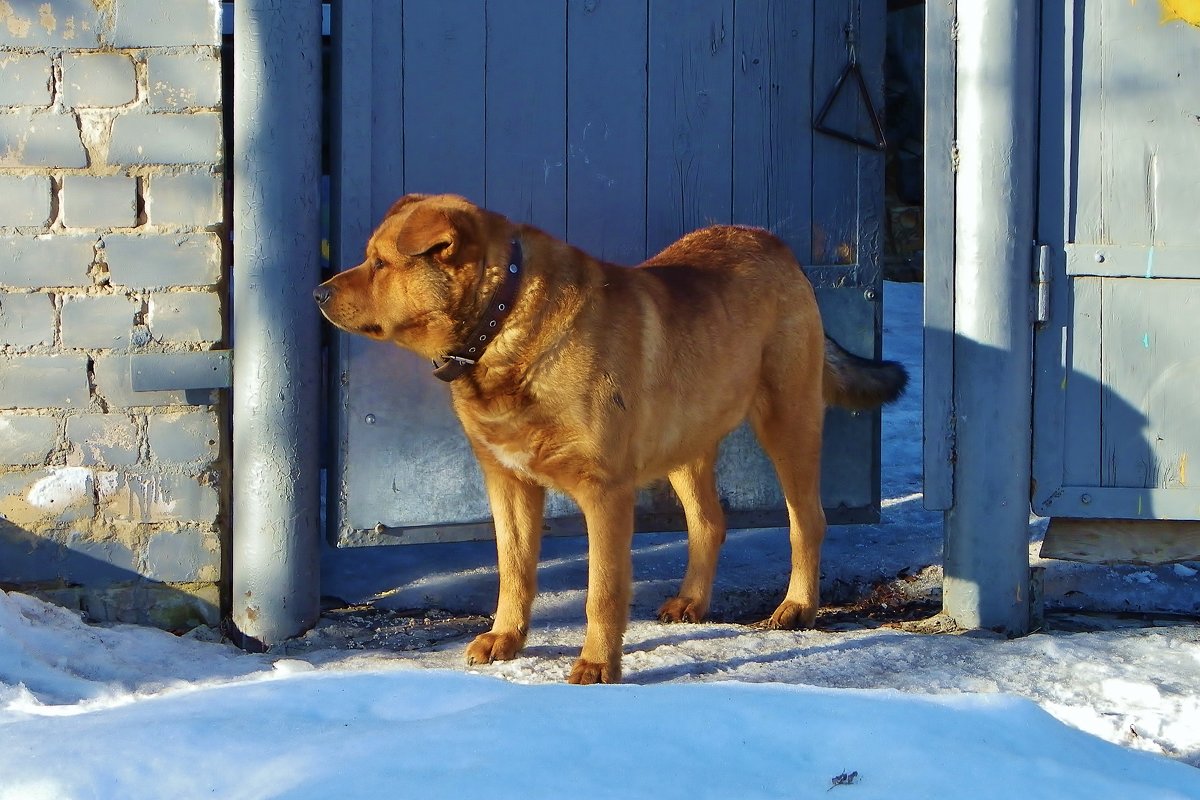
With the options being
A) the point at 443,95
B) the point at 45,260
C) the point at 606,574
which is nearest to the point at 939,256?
the point at 606,574

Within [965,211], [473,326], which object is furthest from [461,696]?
[965,211]

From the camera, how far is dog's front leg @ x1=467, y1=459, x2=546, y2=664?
13.4ft

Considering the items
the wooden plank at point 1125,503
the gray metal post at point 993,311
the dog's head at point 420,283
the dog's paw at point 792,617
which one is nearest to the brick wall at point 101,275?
the dog's head at point 420,283

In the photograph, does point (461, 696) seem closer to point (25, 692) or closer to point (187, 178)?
point (25, 692)

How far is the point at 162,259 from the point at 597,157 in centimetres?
162

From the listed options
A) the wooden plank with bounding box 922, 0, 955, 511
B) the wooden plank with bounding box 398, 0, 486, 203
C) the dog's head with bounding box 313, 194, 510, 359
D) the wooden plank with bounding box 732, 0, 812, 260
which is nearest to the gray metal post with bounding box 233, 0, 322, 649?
the wooden plank with bounding box 398, 0, 486, 203

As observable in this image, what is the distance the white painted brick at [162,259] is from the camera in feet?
14.3

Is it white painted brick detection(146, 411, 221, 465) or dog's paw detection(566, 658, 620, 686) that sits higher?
white painted brick detection(146, 411, 221, 465)

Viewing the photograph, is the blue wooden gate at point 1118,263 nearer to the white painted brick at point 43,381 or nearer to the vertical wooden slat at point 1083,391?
the vertical wooden slat at point 1083,391

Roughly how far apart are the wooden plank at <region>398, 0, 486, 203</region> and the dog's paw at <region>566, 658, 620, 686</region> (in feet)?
6.03

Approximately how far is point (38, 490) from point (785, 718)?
296 cm

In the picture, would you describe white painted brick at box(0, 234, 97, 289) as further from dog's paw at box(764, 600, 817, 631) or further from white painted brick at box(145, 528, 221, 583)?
dog's paw at box(764, 600, 817, 631)

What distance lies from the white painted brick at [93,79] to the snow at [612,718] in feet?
5.66

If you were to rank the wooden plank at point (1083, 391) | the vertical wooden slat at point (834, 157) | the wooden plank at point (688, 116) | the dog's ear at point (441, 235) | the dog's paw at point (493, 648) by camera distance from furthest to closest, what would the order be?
the vertical wooden slat at point (834, 157) → the wooden plank at point (688, 116) → the wooden plank at point (1083, 391) → the dog's paw at point (493, 648) → the dog's ear at point (441, 235)
